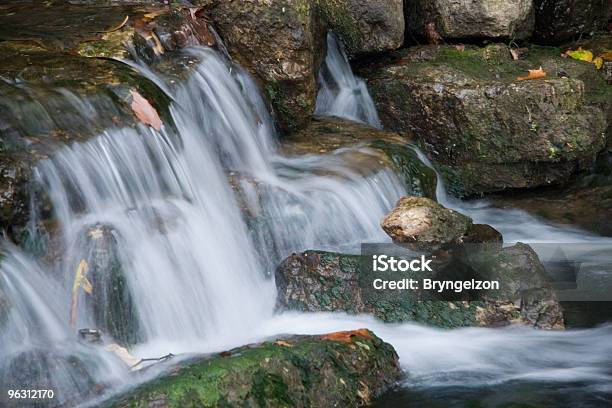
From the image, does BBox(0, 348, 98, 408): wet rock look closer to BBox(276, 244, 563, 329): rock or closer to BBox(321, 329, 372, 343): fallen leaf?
BBox(321, 329, 372, 343): fallen leaf

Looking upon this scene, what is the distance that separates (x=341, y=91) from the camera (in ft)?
28.2

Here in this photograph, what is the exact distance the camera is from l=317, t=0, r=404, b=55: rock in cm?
826

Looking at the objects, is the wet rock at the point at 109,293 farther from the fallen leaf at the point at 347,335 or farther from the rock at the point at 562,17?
the rock at the point at 562,17

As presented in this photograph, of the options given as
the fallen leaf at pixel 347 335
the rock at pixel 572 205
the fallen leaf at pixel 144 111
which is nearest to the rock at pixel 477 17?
the rock at pixel 572 205

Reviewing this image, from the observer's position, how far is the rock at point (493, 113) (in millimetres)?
7871

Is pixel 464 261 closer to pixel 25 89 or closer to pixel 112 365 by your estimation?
pixel 112 365

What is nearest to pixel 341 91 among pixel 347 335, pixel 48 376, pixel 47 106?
pixel 47 106

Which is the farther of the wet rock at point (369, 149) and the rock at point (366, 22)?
the rock at point (366, 22)

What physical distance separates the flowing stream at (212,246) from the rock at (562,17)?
318cm

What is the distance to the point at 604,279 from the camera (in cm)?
656

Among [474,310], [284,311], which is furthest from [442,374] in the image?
[284,311]

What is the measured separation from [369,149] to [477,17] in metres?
2.17

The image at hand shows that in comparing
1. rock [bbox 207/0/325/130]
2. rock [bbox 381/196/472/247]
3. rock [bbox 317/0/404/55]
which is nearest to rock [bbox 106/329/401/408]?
rock [bbox 381/196/472/247]

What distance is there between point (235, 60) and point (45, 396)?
4142 mm
